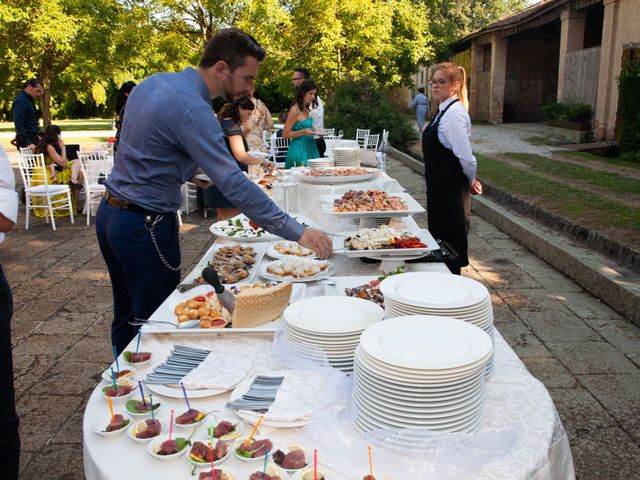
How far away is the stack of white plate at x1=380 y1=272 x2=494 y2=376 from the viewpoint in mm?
1637

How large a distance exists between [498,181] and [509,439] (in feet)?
26.7

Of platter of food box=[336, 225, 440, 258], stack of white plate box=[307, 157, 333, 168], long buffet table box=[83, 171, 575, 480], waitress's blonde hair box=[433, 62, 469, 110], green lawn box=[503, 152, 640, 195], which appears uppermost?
waitress's blonde hair box=[433, 62, 469, 110]

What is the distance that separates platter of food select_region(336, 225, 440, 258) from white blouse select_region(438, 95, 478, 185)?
1192 millimetres

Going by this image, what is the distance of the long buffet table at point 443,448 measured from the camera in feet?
3.94

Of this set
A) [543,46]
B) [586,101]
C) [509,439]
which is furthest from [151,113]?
[543,46]

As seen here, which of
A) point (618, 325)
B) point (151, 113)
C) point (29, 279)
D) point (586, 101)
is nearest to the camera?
point (151, 113)

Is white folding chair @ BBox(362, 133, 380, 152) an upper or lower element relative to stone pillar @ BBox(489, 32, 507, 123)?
Result: lower

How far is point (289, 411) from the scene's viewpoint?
138cm

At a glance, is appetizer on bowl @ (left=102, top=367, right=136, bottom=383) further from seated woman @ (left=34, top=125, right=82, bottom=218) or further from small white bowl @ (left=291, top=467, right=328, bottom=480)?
seated woman @ (left=34, top=125, right=82, bottom=218)

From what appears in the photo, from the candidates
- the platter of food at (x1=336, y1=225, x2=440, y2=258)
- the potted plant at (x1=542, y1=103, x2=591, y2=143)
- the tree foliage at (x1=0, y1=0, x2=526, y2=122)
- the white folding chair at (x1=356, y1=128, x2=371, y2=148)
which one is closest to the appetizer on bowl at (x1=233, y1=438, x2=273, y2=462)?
the platter of food at (x1=336, y1=225, x2=440, y2=258)

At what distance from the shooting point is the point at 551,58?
2266 cm

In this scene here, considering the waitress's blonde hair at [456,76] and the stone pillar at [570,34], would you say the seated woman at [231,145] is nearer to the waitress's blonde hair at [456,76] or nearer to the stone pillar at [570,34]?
the waitress's blonde hair at [456,76]

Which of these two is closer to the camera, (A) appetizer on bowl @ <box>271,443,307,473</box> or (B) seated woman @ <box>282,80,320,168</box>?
(A) appetizer on bowl @ <box>271,443,307,473</box>

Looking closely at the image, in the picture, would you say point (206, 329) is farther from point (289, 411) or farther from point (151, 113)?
point (151, 113)
